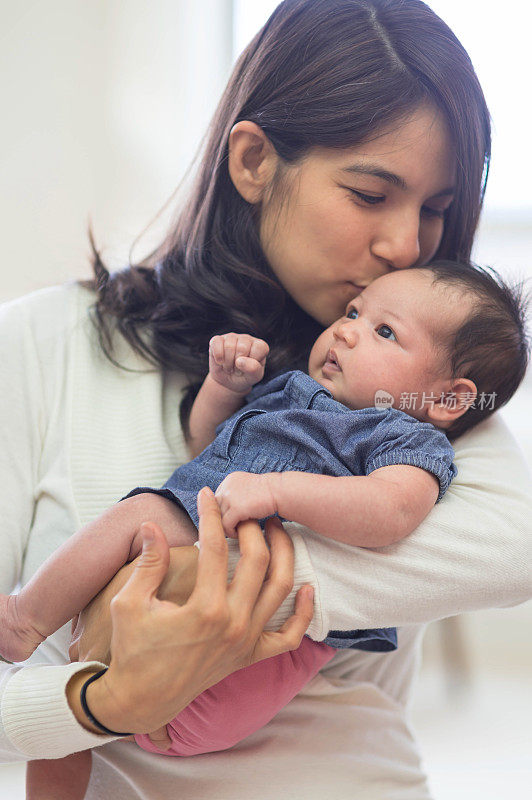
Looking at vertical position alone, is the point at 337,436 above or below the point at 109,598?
above

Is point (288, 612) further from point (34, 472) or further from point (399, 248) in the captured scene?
point (399, 248)

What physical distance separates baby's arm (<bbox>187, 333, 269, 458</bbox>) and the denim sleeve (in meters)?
0.22

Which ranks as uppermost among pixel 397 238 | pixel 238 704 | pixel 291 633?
pixel 397 238

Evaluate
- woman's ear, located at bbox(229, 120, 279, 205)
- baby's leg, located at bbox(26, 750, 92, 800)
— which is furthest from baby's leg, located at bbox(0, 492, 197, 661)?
woman's ear, located at bbox(229, 120, 279, 205)

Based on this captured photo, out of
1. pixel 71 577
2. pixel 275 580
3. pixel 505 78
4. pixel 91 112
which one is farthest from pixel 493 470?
→ pixel 91 112

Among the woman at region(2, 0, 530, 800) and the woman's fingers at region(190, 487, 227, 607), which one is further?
the woman at region(2, 0, 530, 800)

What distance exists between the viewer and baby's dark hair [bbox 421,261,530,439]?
3.39ft

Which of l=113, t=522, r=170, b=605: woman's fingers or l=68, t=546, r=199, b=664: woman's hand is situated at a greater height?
l=113, t=522, r=170, b=605: woman's fingers

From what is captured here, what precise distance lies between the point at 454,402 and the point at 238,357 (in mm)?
316

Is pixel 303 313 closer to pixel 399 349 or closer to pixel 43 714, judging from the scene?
pixel 399 349

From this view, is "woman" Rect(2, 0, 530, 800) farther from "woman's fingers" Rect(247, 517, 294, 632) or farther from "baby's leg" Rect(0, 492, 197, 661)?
"baby's leg" Rect(0, 492, 197, 661)

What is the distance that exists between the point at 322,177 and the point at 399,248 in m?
0.16

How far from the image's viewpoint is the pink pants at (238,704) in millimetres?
883

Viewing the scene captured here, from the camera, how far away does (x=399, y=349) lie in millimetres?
1037
